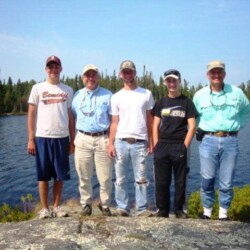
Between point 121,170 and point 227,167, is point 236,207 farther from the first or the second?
point 121,170

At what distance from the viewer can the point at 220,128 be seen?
516 centimetres

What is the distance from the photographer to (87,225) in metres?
4.46

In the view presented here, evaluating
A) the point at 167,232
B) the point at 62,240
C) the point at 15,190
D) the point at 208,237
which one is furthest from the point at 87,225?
the point at 15,190

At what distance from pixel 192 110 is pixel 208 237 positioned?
2.04m

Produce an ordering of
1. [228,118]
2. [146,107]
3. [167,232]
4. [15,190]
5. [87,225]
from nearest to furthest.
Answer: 1. [167,232]
2. [87,225]
3. [228,118]
4. [146,107]
5. [15,190]

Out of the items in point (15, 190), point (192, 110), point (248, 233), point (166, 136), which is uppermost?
point (192, 110)

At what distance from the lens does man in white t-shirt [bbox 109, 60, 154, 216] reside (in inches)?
216

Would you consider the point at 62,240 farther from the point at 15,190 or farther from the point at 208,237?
the point at 15,190

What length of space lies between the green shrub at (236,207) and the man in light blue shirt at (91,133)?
2332 millimetres

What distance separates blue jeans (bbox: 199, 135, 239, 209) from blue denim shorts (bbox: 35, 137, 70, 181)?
2.29m

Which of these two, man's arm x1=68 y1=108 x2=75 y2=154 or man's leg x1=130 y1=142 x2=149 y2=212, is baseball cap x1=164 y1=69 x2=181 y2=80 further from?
man's arm x1=68 y1=108 x2=75 y2=154

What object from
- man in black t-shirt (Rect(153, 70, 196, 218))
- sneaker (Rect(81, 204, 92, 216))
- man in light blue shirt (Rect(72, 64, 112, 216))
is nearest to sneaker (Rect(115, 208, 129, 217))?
man in light blue shirt (Rect(72, 64, 112, 216))

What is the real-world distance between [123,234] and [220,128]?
225 centimetres

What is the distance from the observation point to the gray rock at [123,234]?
382 centimetres
